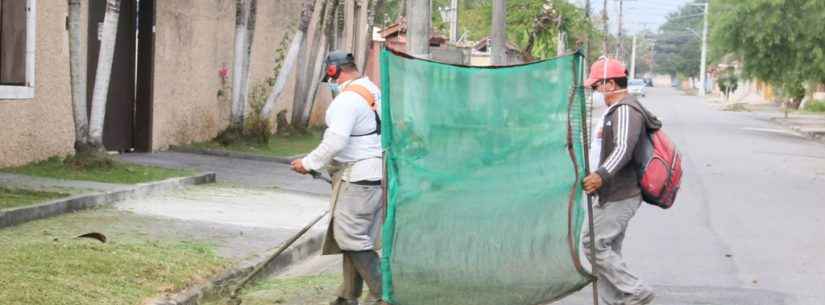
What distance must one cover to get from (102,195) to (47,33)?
3.76 metres

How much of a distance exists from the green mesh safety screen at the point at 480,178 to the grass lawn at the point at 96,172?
295 inches

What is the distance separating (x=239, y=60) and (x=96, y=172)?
21.5ft

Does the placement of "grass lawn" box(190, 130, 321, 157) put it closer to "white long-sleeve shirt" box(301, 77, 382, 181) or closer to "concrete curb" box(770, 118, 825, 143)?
"white long-sleeve shirt" box(301, 77, 382, 181)

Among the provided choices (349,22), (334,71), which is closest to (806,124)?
(349,22)

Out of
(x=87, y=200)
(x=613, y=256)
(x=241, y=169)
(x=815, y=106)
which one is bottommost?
(x=815, y=106)

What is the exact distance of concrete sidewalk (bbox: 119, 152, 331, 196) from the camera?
53.7ft

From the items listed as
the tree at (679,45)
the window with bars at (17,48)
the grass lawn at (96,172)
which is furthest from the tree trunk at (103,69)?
the tree at (679,45)

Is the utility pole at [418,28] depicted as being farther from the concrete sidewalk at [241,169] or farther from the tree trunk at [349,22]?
the tree trunk at [349,22]

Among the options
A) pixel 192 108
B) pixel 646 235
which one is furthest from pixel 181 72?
pixel 646 235

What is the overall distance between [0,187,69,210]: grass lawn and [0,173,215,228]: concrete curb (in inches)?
7.8

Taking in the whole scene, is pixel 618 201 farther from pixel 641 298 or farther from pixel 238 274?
pixel 238 274

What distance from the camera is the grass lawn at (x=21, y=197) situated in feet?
37.0

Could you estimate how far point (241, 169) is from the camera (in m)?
18.1

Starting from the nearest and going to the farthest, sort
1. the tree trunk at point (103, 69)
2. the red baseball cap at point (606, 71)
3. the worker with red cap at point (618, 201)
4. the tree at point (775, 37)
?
the worker with red cap at point (618, 201), the red baseball cap at point (606, 71), the tree trunk at point (103, 69), the tree at point (775, 37)
